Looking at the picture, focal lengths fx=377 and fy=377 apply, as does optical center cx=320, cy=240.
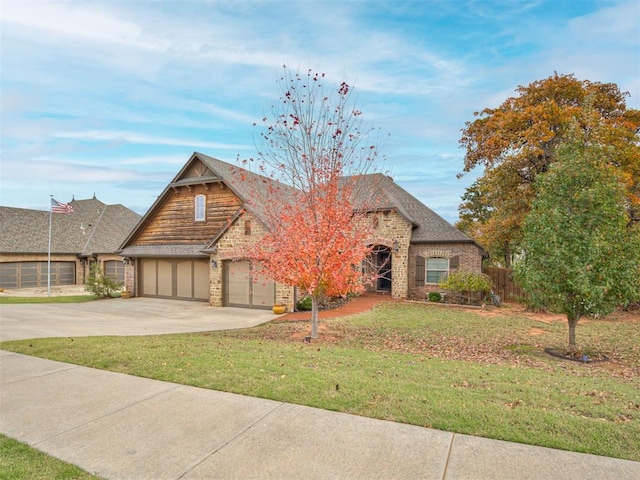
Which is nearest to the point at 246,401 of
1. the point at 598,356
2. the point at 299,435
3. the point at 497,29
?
the point at 299,435

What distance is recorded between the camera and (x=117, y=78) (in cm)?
1303

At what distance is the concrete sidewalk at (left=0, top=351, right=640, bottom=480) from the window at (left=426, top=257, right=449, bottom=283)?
53.8ft

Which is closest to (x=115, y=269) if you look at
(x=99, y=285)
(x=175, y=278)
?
(x=99, y=285)

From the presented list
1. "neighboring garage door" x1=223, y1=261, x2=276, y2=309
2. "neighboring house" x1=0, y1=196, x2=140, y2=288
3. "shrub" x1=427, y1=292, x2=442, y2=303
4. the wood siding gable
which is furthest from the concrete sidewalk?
"neighboring house" x1=0, y1=196, x2=140, y2=288

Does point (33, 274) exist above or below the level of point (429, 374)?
below

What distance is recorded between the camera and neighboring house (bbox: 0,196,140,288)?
2738cm

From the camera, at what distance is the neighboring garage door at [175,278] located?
66.5ft

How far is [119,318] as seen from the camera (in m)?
14.9

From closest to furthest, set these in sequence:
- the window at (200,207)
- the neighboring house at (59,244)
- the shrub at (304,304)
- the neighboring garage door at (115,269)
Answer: the shrub at (304,304) < the window at (200,207) < the neighboring house at (59,244) < the neighboring garage door at (115,269)

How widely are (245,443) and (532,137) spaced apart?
17.1m

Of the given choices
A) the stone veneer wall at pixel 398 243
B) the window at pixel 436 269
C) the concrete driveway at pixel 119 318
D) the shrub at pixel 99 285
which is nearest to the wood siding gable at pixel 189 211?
the shrub at pixel 99 285

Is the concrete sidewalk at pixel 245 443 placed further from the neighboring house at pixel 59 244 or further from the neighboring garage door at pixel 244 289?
the neighboring house at pixel 59 244

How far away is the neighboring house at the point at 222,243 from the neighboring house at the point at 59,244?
711 centimetres

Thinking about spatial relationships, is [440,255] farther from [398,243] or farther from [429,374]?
[429,374]
